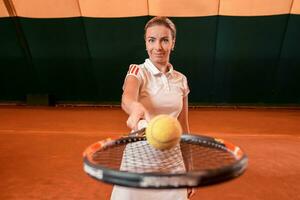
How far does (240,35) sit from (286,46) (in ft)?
3.10

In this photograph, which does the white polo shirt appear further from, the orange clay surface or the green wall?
the green wall

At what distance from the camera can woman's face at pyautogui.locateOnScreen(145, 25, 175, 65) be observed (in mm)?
1690

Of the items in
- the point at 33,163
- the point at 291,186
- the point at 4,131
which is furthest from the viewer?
the point at 4,131

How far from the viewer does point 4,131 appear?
5.41m

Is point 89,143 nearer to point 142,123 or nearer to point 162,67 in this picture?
point 162,67

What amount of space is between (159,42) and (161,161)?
562 mm

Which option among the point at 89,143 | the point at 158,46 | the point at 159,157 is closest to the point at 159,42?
the point at 158,46

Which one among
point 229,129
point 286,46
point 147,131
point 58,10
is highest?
point 147,131

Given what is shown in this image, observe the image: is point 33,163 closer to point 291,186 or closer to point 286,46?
point 291,186

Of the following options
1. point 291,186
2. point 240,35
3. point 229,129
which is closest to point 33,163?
point 291,186

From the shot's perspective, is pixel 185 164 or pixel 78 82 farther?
pixel 78 82

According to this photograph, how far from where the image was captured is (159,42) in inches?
66.6

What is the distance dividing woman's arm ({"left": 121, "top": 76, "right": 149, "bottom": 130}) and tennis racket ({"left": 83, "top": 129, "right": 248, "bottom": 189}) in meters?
0.07

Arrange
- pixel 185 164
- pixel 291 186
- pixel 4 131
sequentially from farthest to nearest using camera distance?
pixel 4 131 < pixel 291 186 < pixel 185 164
